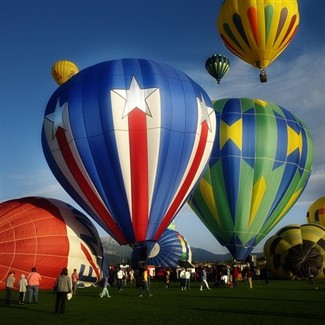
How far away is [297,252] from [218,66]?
1718cm

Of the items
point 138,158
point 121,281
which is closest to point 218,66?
point 138,158

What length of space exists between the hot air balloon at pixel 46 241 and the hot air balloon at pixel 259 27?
15279mm

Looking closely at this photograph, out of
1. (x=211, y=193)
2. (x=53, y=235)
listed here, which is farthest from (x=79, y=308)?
(x=211, y=193)

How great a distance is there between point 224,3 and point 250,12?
7.87ft

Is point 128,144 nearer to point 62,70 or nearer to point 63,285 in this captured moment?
point 63,285

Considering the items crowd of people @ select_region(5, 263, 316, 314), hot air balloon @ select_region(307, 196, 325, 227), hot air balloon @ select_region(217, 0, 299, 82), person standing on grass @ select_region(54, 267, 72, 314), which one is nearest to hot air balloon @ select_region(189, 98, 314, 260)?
crowd of people @ select_region(5, 263, 316, 314)

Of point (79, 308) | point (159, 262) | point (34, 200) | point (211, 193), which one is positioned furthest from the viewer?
point (159, 262)

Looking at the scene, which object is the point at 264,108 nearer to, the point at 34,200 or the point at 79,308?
the point at 34,200

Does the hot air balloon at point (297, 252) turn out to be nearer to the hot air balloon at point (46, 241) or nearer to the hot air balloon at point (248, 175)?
the hot air balloon at point (248, 175)

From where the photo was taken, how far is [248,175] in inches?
1067

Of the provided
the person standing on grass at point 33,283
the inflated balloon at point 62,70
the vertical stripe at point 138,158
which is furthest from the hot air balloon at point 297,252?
the inflated balloon at point 62,70

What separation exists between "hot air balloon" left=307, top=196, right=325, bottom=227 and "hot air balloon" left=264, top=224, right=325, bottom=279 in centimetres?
2011

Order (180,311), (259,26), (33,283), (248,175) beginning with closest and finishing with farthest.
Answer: (180,311)
(33,283)
(248,175)
(259,26)

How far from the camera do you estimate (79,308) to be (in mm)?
13234
